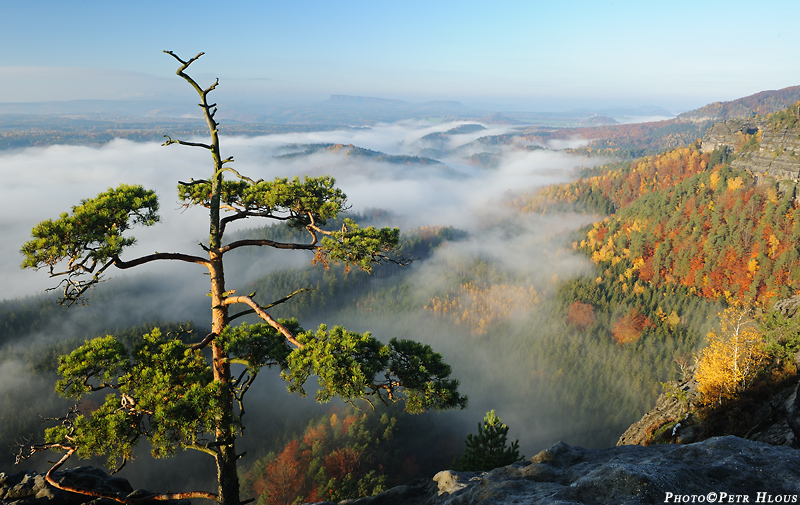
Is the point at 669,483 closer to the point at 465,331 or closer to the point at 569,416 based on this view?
the point at 569,416

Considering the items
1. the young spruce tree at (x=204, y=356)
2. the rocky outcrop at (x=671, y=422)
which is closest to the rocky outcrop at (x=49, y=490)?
the young spruce tree at (x=204, y=356)

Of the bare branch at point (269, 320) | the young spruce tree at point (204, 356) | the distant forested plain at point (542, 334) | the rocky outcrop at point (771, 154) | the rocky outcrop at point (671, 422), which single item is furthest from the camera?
the rocky outcrop at point (771, 154)

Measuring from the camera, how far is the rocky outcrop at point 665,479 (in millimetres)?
7387

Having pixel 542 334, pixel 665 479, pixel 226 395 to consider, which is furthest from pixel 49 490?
pixel 542 334

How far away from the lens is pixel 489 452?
92.2ft

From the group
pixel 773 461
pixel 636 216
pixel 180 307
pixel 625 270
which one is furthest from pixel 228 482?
pixel 180 307

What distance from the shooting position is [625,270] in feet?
473

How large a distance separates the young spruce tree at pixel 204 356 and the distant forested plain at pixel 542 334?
55.0 m

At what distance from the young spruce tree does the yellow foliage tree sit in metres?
20.4

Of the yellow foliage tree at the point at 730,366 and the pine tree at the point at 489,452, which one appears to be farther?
the pine tree at the point at 489,452

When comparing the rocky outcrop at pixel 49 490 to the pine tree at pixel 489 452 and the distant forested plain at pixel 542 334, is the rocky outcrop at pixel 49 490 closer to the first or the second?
the pine tree at pixel 489 452

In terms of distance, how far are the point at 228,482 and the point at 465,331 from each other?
538 feet

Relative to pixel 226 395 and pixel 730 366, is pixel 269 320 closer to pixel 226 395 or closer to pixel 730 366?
pixel 226 395

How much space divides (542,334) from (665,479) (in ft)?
482
